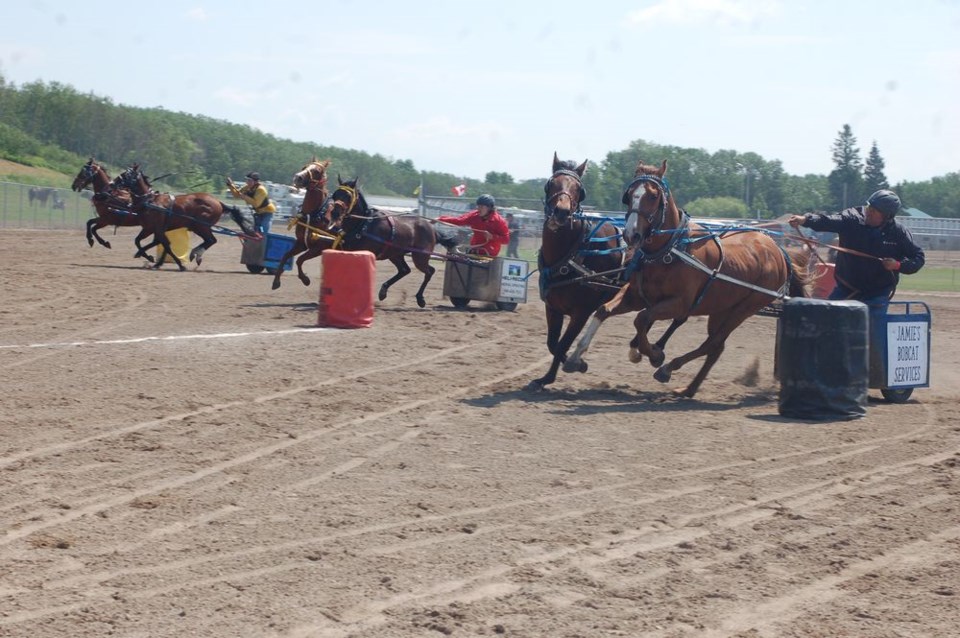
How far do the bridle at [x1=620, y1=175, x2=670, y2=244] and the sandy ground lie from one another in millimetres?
1717

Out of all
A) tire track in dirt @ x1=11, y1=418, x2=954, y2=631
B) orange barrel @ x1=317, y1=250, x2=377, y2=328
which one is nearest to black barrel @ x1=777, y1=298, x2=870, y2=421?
tire track in dirt @ x1=11, y1=418, x2=954, y2=631

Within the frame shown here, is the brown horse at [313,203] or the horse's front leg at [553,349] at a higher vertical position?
the brown horse at [313,203]

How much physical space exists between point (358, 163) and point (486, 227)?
82.6 m

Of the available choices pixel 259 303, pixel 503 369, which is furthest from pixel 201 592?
pixel 259 303

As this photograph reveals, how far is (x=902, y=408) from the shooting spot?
1147 centimetres

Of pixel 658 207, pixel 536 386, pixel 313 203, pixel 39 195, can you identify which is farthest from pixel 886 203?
pixel 39 195

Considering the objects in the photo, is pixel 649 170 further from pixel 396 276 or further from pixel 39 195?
pixel 39 195

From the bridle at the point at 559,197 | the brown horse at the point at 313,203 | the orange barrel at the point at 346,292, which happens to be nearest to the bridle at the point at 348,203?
the brown horse at the point at 313,203

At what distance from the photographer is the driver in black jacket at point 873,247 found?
37.7 feet

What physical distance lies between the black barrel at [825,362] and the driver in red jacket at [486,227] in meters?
8.60

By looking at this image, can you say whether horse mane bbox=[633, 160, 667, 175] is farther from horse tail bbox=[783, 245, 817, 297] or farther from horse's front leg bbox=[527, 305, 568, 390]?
horse tail bbox=[783, 245, 817, 297]

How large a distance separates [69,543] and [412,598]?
1905 mm

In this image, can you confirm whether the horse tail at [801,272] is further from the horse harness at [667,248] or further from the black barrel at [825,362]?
the black barrel at [825,362]

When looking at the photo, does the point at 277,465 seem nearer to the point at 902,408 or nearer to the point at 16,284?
the point at 902,408
